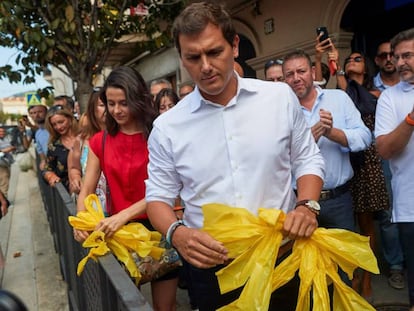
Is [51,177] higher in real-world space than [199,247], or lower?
lower

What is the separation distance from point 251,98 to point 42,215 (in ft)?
25.6

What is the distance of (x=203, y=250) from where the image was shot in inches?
64.0

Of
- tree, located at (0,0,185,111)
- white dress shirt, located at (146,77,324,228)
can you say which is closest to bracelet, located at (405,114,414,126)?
white dress shirt, located at (146,77,324,228)

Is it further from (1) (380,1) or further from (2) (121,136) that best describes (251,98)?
(1) (380,1)

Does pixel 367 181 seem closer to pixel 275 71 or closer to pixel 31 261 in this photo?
pixel 275 71

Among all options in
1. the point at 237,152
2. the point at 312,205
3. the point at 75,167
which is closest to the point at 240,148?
the point at 237,152

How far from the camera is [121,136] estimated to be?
268 centimetres

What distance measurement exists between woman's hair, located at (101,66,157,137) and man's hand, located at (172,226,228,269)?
3.69ft

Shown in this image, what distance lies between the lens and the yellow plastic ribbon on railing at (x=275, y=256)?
63.7 inches

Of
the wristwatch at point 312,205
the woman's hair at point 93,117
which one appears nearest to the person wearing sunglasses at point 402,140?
the wristwatch at point 312,205

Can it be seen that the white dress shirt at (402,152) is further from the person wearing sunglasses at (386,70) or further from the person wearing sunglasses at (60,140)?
the person wearing sunglasses at (60,140)

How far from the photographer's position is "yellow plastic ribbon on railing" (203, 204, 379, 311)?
1617mm

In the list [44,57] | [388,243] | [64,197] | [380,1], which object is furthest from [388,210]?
[44,57]

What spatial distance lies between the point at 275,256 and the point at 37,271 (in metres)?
4.61
